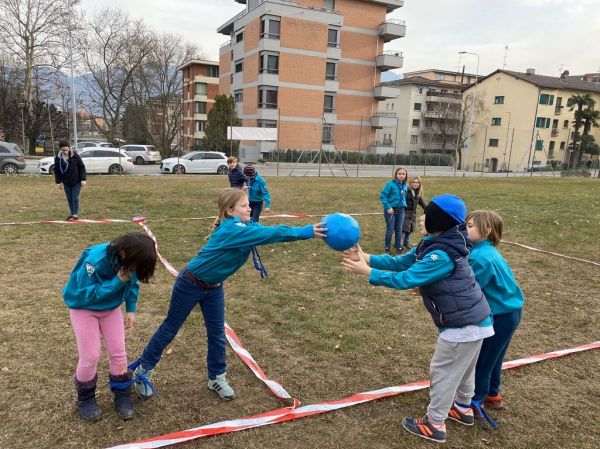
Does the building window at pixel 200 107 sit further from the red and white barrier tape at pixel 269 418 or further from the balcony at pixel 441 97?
the red and white barrier tape at pixel 269 418

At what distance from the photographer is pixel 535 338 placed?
5.31m

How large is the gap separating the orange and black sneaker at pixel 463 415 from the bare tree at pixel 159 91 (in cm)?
5336

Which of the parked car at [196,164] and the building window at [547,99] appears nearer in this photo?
the parked car at [196,164]

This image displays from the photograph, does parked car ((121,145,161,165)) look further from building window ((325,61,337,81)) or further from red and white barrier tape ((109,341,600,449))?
red and white barrier tape ((109,341,600,449))

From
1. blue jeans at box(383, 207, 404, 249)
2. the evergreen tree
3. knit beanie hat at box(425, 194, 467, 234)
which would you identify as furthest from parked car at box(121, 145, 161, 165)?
knit beanie hat at box(425, 194, 467, 234)

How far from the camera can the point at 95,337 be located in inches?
130

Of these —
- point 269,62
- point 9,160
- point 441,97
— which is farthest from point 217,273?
point 441,97

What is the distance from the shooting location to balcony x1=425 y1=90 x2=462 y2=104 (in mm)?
71250

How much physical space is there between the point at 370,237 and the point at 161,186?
1199 cm

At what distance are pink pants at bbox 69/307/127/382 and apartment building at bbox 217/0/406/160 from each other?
4189cm

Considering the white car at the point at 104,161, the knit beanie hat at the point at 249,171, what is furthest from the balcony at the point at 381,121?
the knit beanie hat at the point at 249,171

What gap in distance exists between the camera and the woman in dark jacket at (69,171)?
1027 cm

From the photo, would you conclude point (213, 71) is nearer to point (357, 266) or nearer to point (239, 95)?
point (239, 95)

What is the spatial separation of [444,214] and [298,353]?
95.4 inches
